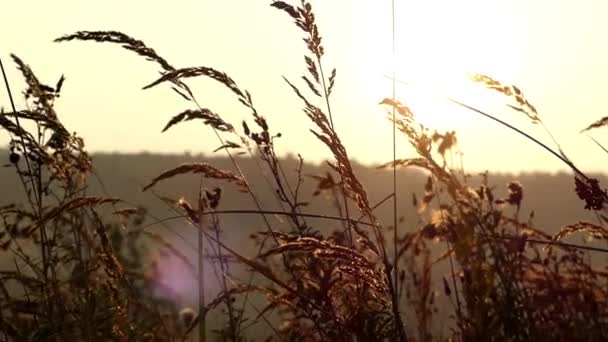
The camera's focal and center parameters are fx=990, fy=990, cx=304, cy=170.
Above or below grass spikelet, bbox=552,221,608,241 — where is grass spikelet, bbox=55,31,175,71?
above

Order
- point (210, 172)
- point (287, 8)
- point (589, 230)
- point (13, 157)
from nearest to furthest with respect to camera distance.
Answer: point (589, 230) < point (210, 172) < point (287, 8) < point (13, 157)

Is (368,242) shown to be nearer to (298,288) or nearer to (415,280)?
(298,288)

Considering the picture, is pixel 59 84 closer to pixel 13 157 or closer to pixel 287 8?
pixel 13 157

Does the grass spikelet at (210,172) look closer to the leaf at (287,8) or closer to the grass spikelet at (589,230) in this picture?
the leaf at (287,8)

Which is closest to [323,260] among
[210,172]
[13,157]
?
[210,172]

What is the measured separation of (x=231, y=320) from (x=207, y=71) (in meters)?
0.80

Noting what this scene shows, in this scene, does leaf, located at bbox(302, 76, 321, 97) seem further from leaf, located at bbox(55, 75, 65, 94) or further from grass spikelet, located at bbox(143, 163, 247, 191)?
leaf, located at bbox(55, 75, 65, 94)

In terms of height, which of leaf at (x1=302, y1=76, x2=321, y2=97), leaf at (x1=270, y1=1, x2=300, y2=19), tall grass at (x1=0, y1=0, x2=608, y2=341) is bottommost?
tall grass at (x1=0, y1=0, x2=608, y2=341)

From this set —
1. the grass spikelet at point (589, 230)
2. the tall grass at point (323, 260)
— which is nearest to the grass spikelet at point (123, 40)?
the tall grass at point (323, 260)

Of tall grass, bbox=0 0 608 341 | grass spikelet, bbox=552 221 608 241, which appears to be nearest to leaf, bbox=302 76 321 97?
tall grass, bbox=0 0 608 341

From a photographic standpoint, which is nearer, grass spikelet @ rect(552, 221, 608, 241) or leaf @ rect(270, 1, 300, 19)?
grass spikelet @ rect(552, 221, 608, 241)

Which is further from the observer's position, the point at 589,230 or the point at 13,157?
the point at 13,157

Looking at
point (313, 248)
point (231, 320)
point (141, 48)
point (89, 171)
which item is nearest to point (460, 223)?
point (313, 248)

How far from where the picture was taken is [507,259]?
3170mm
